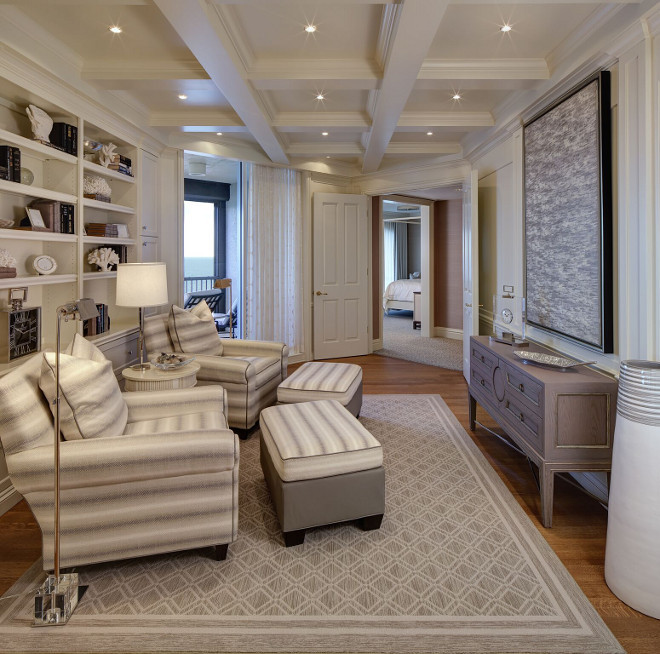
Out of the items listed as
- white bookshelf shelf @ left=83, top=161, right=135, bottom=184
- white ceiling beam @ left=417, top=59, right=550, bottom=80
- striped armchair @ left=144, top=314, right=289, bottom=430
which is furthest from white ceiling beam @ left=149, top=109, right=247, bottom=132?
white ceiling beam @ left=417, top=59, right=550, bottom=80

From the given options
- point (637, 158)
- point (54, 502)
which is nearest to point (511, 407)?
point (637, 158)

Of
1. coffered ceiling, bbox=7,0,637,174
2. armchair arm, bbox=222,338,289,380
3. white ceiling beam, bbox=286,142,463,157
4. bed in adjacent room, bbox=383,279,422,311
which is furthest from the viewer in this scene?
bed in adjacent room, bbox=383,279,422,311

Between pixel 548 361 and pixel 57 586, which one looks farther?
pixel 548 361

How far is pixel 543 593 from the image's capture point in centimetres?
184

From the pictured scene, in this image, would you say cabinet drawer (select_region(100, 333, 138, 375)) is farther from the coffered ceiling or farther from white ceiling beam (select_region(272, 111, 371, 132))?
white ceiling beam (select_region(272, 111, 371, 132))

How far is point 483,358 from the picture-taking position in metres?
3.35

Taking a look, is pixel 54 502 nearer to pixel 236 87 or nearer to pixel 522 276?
pixel 236 87

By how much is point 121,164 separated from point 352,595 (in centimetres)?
366

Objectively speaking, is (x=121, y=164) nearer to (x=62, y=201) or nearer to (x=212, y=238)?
(x=62, y=201)

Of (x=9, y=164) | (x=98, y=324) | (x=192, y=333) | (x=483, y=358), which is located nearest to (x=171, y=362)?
(x=192, y=333)

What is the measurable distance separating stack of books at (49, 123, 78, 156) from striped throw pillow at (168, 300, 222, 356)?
130 centimetres

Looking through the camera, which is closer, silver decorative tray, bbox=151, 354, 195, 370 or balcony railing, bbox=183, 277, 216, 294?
silver decorative tray, bbox=151, 354, 195, 370

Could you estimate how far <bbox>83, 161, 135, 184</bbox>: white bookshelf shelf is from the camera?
11.3 ft

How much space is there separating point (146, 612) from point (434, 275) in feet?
24.7
